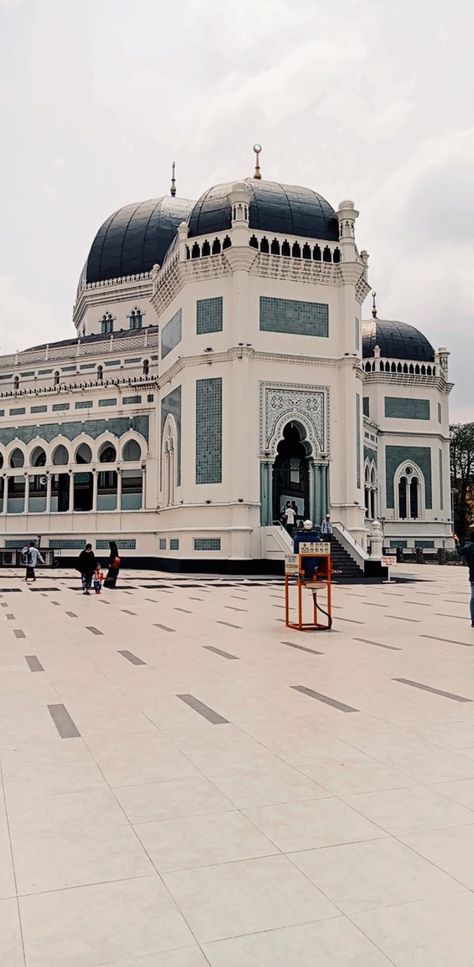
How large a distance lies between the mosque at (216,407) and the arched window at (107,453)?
133mm

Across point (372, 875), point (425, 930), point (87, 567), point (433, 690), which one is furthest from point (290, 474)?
point (425, 930)

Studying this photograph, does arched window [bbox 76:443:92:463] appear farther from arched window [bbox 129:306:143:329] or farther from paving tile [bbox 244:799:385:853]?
paving tile [bbox 244:799:385:853]

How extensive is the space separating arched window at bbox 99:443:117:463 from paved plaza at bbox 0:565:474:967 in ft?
80.4

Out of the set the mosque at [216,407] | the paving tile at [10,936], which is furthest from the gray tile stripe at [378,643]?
the mosque at [216,407]

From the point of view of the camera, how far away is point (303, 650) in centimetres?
932

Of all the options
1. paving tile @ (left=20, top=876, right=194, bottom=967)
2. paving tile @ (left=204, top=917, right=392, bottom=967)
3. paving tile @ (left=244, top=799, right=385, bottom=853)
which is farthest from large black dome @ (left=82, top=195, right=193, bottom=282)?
paving tile @ (left=204, top=917, right=392, bottom=967)

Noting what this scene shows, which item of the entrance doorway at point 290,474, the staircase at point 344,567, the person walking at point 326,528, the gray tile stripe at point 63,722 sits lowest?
the gray tile stripe at point 63,722

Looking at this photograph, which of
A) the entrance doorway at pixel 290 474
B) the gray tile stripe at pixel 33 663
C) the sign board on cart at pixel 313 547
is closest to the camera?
the gray tile stripe at pixel 33 663

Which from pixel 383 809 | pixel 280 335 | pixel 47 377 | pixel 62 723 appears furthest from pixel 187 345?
pixel 383 809

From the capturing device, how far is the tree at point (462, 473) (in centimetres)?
5988

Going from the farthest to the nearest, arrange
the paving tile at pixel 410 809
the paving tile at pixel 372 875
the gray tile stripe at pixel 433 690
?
1. the gray tile stripe at pixel 433 690
2. the paving tile at pixel 410 809
3. the paving tile at pixel 372 875

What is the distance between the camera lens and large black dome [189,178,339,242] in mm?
27281

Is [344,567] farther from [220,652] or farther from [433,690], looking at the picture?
[433,690]

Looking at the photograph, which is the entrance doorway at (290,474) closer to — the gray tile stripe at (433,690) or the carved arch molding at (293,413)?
the carved arch molding at (293,413)
